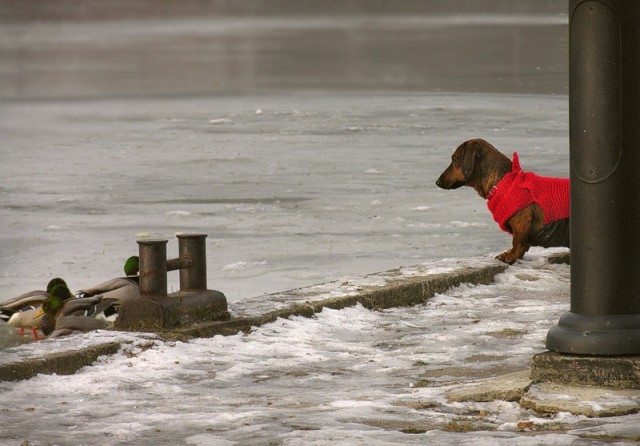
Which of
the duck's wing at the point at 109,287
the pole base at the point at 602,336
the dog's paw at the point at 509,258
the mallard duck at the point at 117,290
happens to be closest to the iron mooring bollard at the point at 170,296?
the mallard duck at the point at 117,290

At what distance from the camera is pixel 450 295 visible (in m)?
8.96

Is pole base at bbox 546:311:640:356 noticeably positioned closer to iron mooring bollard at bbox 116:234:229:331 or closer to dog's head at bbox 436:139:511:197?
iron mooring bollard at bbox 116:234:229:331

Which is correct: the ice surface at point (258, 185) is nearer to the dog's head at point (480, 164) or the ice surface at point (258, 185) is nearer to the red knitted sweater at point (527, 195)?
the dog's head at point (480, 164)

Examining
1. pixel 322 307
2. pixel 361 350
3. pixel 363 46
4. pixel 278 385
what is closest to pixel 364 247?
pixel 322 307

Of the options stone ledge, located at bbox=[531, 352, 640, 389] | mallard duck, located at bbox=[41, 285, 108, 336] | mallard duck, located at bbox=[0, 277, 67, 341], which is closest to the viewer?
stone ledge, located at bbox=[531, 352, 640, 389]

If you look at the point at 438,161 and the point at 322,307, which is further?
the point at 438,161

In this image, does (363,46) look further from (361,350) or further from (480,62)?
(361,350)

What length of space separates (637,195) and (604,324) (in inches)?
20.6

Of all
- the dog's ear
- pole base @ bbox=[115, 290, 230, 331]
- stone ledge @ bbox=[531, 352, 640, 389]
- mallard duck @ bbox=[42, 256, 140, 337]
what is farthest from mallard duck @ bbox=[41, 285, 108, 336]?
stone ledge @ bbox=[531, 352, 640, 389]

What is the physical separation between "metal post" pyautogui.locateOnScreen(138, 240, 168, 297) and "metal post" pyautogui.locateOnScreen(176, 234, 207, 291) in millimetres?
215

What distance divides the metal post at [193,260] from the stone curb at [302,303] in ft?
0.79

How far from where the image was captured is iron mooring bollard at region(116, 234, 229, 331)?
7297 millimetres

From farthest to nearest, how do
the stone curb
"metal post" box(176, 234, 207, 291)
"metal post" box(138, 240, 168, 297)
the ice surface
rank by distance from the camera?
the ice surface, "metal post" box(176, 234, 207, 291), "metal post" box(138, 240, 168, 297), the stone curb

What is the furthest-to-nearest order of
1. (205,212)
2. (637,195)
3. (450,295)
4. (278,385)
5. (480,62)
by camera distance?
1. (480,62)
2. (205,212)
3. (450,295)
4. (278,385)
5. (637,195)
